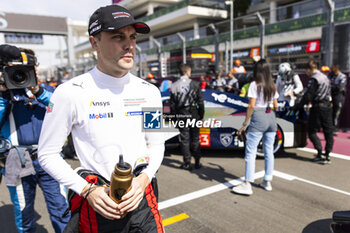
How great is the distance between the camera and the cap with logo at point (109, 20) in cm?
126

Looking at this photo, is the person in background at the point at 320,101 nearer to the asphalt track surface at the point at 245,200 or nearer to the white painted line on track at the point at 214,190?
the asphalt track surface at the point at 245,200

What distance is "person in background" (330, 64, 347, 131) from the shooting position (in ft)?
22.7

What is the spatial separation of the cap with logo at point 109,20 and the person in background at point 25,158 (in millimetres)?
1164

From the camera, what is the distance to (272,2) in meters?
27.2

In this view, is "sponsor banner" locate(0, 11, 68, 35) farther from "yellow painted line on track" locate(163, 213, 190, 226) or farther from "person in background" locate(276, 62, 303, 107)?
"yellow painted line on track" locate(163, 213, 190, 226)

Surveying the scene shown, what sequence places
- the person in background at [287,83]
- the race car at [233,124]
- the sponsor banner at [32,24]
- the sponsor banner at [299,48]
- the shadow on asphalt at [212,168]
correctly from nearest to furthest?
the shadow on asphalt at [212,168] < the race car at [233,124] < the person in background at [287,83] < the sponsor banner at [299,48] < the sponsor banner at [32,24]

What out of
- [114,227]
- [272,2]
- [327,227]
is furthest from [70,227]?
[272,2]

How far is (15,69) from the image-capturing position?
81.2 inches

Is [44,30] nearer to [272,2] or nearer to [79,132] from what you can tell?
[272,2]

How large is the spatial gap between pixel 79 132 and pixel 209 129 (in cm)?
416

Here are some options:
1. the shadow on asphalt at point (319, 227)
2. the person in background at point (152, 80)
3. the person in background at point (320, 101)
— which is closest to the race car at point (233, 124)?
the person in background at point (320, 101)

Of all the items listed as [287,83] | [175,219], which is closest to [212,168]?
[175,219]

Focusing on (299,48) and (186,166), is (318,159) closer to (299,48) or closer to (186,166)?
(186,166)

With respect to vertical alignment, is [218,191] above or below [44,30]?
below
